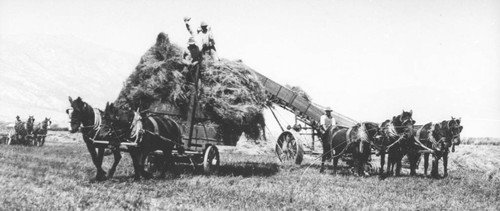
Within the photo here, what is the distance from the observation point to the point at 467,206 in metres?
7.28

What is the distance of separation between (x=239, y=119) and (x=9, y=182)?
5.36 meters

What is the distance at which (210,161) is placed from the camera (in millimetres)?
10914

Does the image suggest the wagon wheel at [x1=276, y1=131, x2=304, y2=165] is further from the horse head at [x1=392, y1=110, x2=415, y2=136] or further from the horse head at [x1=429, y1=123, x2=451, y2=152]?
the horse head at [x1=429, y1=123, x2=451, y2=152]

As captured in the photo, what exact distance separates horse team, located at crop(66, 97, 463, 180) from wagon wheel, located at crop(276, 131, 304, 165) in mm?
879

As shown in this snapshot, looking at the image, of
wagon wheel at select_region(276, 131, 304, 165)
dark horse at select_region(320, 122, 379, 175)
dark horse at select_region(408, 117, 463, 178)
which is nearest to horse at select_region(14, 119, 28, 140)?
wagon wheel at select_region(276, 131, 304, 165)

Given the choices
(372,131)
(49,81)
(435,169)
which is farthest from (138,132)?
(49,81)

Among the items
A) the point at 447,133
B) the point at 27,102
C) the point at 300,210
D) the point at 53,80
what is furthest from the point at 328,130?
the point at 53,80

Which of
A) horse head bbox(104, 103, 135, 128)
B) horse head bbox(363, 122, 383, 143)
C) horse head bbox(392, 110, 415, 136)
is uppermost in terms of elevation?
horse head bbox(392, 110, 415, 136)

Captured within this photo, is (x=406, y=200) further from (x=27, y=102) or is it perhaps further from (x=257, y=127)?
(x=27, y=102)

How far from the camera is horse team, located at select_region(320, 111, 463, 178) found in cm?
1141

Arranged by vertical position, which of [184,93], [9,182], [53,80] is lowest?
[9,182]

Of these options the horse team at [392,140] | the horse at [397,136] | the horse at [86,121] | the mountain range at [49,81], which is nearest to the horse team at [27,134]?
the horse at [86,121]

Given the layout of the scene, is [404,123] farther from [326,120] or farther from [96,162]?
[96,162]

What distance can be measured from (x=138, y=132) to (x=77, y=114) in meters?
1.35
